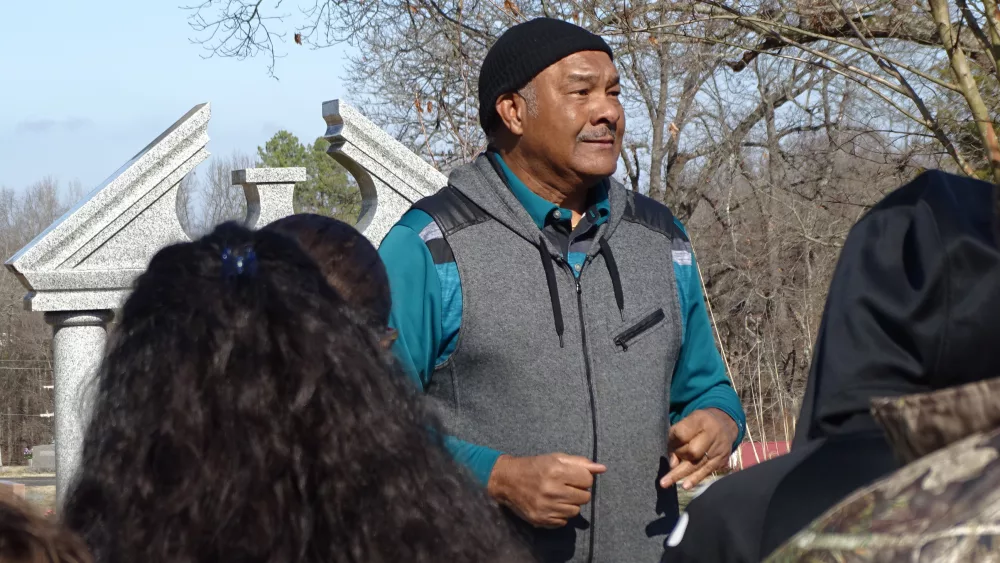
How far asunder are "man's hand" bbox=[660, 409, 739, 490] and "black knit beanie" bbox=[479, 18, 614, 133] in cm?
87

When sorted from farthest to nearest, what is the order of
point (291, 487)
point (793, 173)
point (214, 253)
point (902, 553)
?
point (793, 173)
point (214, 253)
point (291, 487)
point (902, 553)

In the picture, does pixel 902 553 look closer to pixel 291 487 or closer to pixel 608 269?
pixel 291 487

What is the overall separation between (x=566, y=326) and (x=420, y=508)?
4.32 ft

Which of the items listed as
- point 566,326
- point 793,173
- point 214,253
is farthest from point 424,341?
point 793,173

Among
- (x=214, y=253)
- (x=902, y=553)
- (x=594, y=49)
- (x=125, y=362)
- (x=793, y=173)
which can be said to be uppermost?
(x=793, y=173)

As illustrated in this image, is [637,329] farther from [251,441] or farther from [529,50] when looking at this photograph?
[251,441]

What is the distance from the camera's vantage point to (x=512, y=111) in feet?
9.05

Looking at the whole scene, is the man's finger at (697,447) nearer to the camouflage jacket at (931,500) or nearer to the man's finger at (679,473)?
the man's finger at (679,473)

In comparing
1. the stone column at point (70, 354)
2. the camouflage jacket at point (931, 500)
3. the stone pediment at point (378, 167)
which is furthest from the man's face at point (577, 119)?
the stone column at point (70, 354)

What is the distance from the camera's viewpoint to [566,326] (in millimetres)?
2518

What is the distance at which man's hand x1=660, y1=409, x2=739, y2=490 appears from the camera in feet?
8.15

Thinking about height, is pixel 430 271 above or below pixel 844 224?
below

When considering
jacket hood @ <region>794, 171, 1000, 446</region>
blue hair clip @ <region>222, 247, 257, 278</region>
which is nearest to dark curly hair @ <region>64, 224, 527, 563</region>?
blue hair clip @ <region>222, 247, 257, 278</region>

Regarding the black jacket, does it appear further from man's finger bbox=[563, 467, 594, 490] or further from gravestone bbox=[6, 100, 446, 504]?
gravestone bbox=[6, 100, 446, 504]
